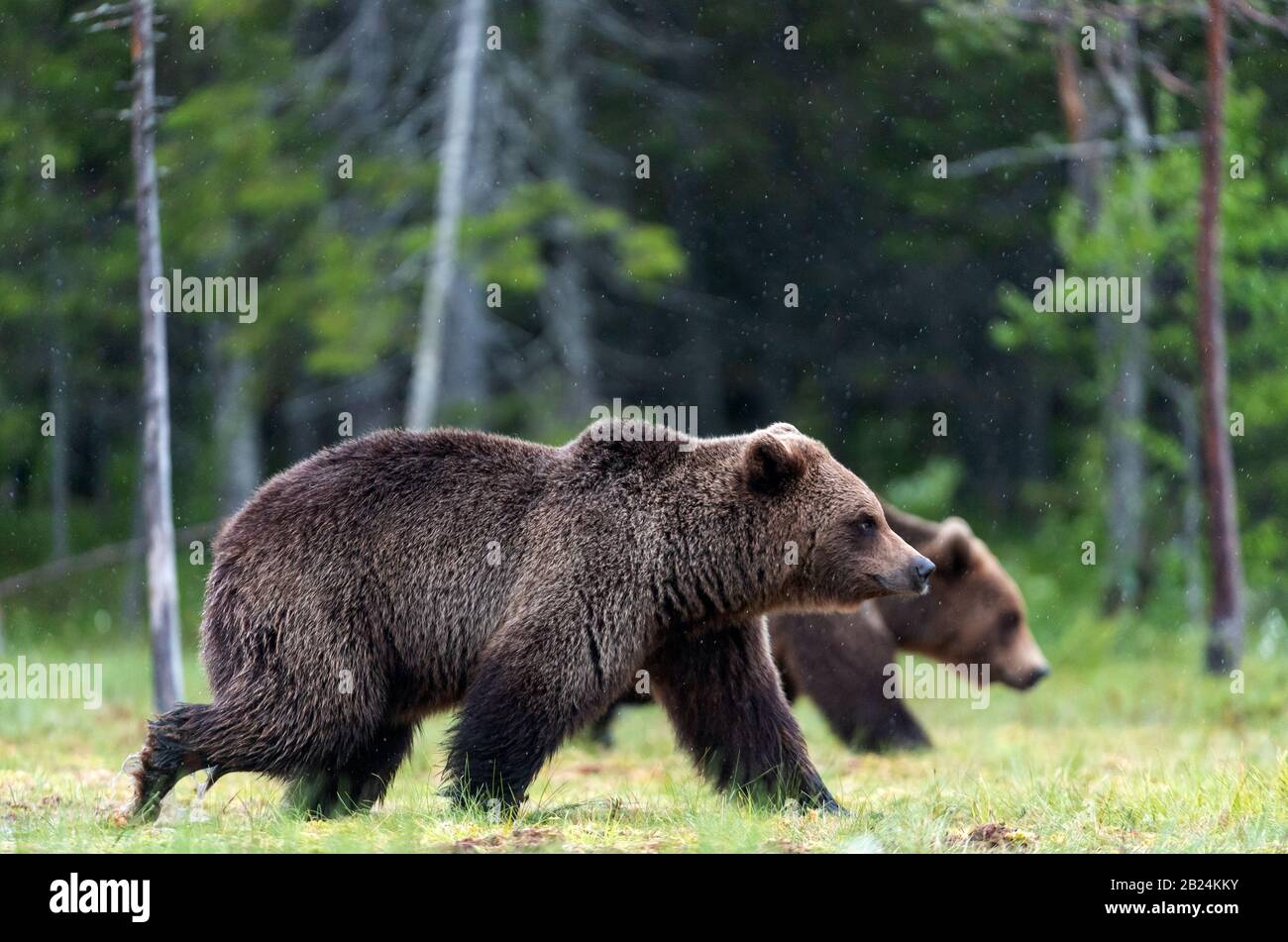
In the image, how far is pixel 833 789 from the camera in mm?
8359

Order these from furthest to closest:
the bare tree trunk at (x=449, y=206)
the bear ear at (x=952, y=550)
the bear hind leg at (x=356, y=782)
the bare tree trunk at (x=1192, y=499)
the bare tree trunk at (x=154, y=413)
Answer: the bare tree trunk at (x=1192, y=499) → the bare tree trunk at (x=449, y=206) → the bear ear at (x=952, y=550) → the bare tree trunk at (x=154, y=413) → the bear hind leg at (x=356, y=782)

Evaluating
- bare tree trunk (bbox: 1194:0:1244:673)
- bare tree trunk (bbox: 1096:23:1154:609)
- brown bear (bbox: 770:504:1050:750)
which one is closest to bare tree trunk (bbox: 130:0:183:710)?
brown bear (bbox: 770:504:1050:750)

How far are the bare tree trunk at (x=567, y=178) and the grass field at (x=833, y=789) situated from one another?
691 cm

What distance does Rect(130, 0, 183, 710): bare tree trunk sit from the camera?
9805mm

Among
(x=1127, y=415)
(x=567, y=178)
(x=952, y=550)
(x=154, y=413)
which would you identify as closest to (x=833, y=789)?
(x=952, y=550)

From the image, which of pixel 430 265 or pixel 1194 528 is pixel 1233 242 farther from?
pixel 430 265

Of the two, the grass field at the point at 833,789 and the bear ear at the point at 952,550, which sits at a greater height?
the bear ear at the point at 952,550

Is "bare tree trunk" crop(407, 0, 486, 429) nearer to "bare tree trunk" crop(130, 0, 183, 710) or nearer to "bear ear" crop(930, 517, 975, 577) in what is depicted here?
"bare tree trunk" crop(130, 0, 183, 710)

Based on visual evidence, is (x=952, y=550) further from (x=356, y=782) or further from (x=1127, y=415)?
(x=1127, y=415)

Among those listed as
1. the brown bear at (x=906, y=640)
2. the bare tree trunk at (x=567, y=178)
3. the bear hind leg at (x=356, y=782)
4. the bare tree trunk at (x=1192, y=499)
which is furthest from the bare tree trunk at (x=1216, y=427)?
the bear hind leg at (x=356, y=782)

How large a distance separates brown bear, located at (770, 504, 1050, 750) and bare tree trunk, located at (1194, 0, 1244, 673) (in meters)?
3.27

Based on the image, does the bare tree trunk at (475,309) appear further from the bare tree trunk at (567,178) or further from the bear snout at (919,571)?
the bear snout at (919,571)

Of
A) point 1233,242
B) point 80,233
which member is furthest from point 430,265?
point 1233,242

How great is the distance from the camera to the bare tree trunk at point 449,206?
1452 centimetres
